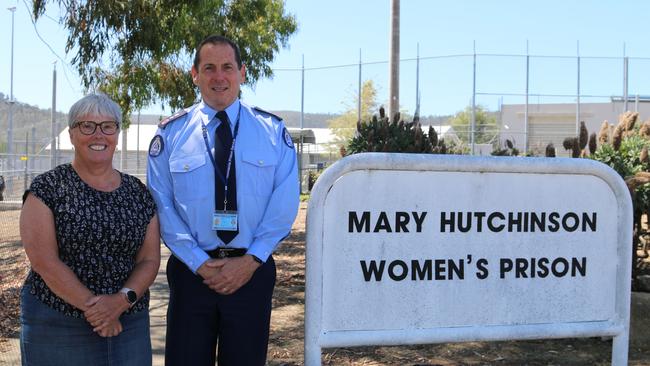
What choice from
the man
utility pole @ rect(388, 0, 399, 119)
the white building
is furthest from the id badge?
the white building

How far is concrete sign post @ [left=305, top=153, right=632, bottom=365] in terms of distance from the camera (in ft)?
8.45

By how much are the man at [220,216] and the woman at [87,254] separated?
13 cm

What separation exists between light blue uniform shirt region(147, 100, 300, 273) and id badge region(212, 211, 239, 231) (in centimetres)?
4

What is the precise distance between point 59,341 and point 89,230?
429 mm

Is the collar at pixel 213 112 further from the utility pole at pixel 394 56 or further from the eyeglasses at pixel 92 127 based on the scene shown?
the utility pole at pixel 394 56

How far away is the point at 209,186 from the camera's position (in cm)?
280

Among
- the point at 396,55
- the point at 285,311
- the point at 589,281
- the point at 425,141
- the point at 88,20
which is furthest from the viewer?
the point at 396,55

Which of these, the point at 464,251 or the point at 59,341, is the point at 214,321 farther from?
the point at 464,251

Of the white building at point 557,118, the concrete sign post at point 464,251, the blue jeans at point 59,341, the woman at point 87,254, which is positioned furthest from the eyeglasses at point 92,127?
the white building at point 557,118

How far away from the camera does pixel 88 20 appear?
24.6 ft

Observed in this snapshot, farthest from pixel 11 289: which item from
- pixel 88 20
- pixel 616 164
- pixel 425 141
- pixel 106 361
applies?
pixel 616 164

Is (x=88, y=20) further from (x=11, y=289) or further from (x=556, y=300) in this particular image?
(x=556, y=300)

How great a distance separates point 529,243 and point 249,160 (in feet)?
3.70

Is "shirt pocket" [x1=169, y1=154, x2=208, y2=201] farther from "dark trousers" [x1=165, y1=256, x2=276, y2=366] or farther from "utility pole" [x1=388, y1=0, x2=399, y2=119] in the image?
"utility pole" [x1=388, y1=0, x2=399, y2=119]
